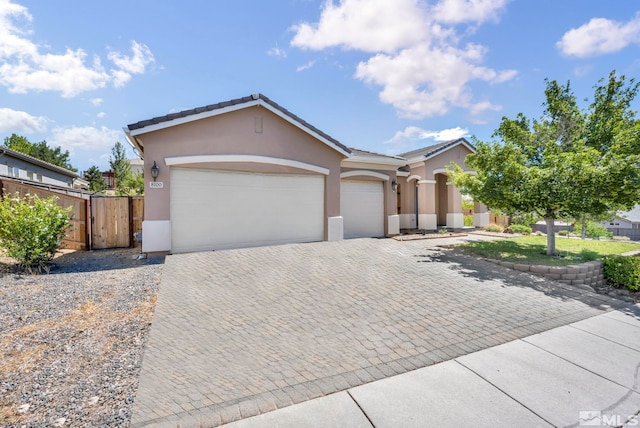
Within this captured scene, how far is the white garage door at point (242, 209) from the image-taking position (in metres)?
9.37

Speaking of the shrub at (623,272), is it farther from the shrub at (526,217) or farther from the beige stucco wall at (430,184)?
the beige stucco wall at (430,184)

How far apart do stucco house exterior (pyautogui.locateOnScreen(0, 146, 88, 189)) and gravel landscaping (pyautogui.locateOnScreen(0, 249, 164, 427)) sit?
56.7 feet

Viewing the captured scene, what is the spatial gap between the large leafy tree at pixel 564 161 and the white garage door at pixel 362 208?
4.27 metres

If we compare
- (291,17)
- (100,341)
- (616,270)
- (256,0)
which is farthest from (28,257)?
(616,270)

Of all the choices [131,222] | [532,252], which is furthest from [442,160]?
[131,222]

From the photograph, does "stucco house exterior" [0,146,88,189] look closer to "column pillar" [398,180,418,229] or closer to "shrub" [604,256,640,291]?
"column pillar" [398,180,418,229]

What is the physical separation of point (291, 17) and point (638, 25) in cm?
1172

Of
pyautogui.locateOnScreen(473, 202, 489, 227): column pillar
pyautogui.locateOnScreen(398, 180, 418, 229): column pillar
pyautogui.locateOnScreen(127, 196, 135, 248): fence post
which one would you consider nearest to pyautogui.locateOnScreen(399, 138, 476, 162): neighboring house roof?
pyautogui.locateOnScreen(398, 180, 418, 229): column pillar

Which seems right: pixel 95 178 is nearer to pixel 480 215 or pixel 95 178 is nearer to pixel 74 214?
pixel 74 214

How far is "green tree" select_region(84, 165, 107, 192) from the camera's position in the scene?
38188 millimetres

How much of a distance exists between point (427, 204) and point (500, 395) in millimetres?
14794

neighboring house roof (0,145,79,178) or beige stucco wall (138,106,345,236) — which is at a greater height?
neighboring house roof (0,145,79,178)

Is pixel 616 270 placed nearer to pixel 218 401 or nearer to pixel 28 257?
pixel 218 401

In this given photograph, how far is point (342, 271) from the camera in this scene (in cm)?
755
